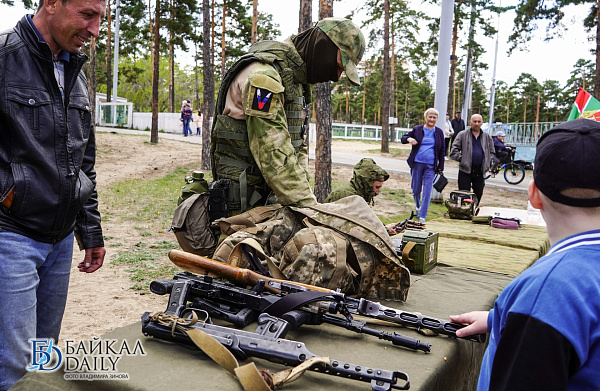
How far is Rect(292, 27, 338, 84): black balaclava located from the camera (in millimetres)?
2969

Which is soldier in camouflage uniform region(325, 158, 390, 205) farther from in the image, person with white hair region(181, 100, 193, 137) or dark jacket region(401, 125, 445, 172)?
person with white hair region(181, 100, 193, 137)

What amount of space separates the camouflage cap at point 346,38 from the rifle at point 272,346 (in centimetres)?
176

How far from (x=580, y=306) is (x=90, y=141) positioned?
6.92ft

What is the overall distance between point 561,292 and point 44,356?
1.71 m

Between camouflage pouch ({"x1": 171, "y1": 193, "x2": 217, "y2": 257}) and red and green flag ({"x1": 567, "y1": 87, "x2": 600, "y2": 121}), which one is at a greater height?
red and green flag ({"x1": 567, "y1": 87, "x2": 600, "y2": 121})

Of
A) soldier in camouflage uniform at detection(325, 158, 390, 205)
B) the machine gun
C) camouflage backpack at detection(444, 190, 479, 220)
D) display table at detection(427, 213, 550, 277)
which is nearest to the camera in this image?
the machine gun

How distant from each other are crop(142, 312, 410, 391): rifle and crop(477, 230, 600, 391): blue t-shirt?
49 centimetres

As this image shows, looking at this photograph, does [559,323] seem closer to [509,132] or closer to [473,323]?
[473,323]

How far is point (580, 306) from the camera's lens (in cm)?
105

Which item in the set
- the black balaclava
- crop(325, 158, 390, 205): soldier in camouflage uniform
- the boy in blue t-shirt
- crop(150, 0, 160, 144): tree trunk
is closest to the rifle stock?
the boy in blue t-shirt

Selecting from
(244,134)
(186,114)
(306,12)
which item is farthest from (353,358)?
(186,114)

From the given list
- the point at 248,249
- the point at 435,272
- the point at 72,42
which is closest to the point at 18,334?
the point at 248,249

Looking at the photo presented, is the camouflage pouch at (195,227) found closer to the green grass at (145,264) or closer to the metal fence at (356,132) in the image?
the green grass at (145,264)

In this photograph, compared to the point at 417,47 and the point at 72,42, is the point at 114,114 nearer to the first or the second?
the point at 417,47
